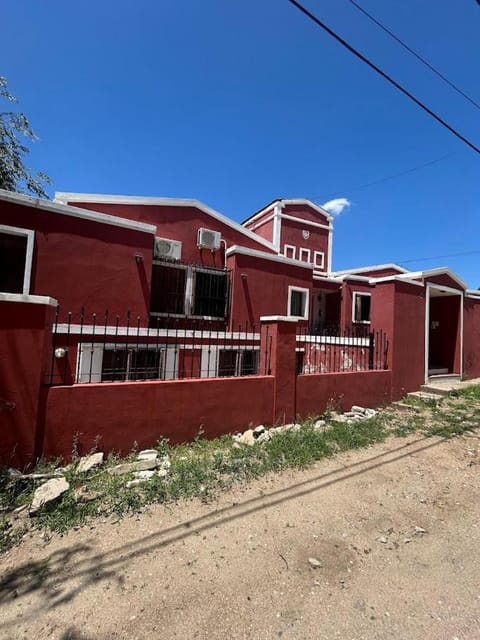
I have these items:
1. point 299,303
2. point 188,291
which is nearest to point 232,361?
point 188,291

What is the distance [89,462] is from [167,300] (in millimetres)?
6161

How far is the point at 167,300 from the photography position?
380 inches

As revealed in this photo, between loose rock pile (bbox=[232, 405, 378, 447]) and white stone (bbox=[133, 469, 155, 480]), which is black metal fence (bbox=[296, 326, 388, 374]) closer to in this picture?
loose rock pile (bbox=[232, 405, 378, 447])

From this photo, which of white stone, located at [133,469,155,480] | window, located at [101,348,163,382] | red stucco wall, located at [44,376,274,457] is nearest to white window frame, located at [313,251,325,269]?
window, located at [101,348,163,382]

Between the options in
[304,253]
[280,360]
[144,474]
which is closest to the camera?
[144,474]

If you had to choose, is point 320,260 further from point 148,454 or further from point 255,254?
point 148,454

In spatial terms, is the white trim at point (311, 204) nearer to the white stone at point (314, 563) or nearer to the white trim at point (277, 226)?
the white trim at point (277, 226)

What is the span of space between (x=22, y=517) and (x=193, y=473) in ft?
5.68

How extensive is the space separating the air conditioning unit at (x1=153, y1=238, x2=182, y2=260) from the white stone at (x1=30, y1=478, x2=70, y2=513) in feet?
22.5

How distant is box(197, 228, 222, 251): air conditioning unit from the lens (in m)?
10.4

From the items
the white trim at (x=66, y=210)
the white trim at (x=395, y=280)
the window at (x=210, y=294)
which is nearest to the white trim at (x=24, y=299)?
the white trim at (x=66, y=210)

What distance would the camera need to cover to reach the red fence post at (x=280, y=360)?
228 inches

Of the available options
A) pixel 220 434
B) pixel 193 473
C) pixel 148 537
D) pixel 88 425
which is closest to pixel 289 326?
pixel 220 434

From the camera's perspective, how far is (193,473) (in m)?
3.93
